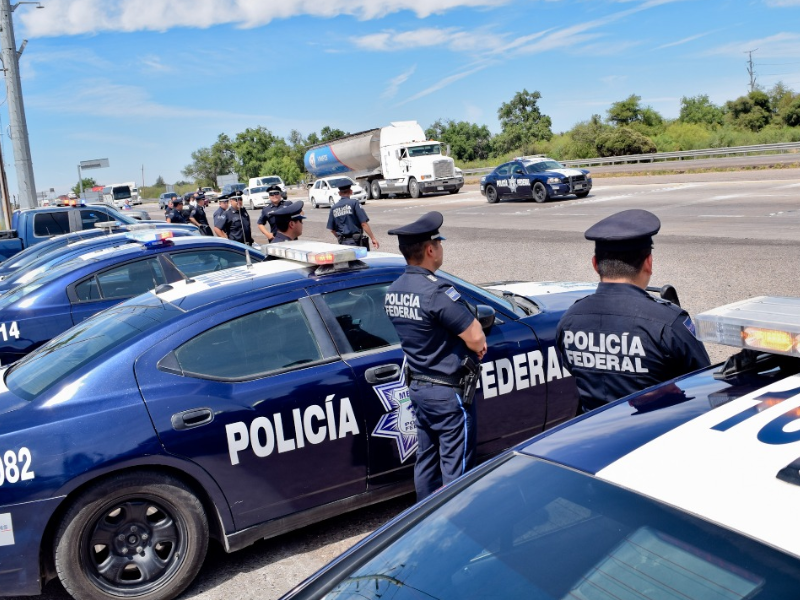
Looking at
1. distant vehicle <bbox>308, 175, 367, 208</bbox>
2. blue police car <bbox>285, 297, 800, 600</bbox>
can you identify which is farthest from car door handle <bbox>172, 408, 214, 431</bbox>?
distant vehicle <bbox>308, 175, 367, 208</bbox>

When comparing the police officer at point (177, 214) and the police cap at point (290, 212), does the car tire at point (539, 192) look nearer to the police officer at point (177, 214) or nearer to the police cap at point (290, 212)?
the police officer at point (177, 214)

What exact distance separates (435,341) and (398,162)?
33812mm

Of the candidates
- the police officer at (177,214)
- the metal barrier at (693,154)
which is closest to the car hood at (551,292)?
the police officer at (177,214)

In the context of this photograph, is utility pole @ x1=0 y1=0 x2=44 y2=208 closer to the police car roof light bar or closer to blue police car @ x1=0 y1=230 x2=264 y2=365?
blue police car @ x1=0 y1=230 x2=264 y2=365

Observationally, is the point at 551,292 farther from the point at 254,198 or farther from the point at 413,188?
the point at 254,198

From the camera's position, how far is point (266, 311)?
423cm

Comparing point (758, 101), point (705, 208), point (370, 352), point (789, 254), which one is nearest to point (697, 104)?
point (758, 101)

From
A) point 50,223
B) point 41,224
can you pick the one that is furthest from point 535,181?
point 41,224

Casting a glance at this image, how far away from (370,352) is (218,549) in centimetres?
144

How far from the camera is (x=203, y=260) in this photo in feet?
26.9

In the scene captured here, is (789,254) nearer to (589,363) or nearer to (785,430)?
(589,363)

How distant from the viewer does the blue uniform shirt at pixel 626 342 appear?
9.31 ft

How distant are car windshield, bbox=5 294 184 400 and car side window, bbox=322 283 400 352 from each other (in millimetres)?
877

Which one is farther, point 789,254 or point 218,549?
point 789,254
